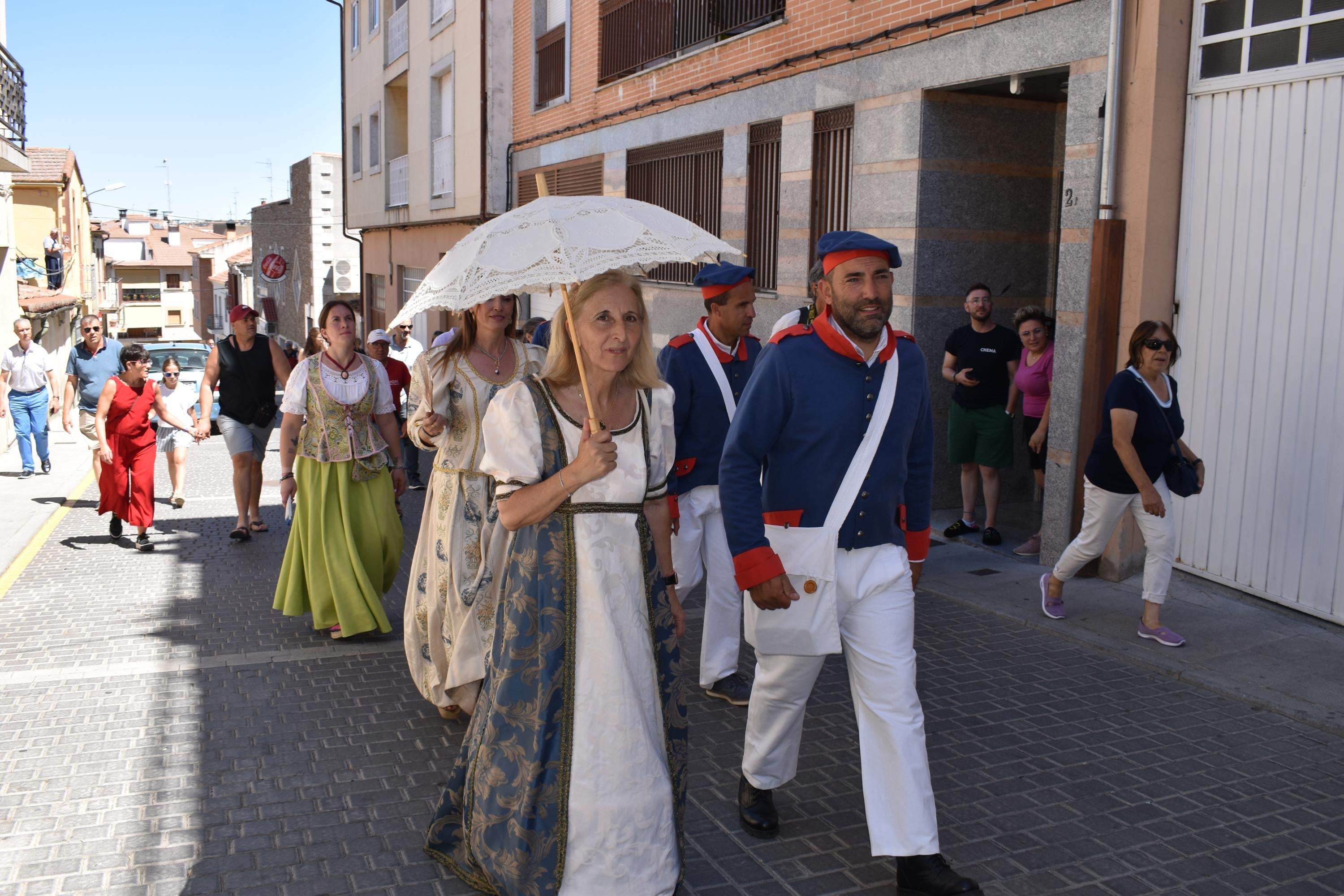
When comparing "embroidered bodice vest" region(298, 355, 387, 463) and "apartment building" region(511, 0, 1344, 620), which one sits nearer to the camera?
"embroidered bodice vest" region(298, 355, 387, 463)

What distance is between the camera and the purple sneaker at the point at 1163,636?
6344mm

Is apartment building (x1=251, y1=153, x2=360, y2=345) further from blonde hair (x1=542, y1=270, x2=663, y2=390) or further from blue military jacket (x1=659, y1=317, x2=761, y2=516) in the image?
blonde hair (x1=542, y1=270, x2=663, y2=390)

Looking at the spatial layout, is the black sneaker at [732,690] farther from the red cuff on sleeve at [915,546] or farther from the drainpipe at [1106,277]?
the drainpipe at [1106,277]

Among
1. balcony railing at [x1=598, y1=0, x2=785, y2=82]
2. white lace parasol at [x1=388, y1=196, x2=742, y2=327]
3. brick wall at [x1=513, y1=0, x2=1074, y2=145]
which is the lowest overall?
white lace parasol at [x1=388, y1=196, x2=742, y2=327]

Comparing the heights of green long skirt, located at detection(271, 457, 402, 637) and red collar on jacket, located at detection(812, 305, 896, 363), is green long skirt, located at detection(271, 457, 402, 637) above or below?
below

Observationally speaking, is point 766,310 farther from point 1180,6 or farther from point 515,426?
point 515,426

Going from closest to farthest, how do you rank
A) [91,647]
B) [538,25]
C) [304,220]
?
[91,647] < [538,25] < [304,220]

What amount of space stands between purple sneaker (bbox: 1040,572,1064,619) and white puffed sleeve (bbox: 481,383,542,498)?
4357 millimetres

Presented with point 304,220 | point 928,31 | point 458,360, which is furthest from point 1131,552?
point 304,220

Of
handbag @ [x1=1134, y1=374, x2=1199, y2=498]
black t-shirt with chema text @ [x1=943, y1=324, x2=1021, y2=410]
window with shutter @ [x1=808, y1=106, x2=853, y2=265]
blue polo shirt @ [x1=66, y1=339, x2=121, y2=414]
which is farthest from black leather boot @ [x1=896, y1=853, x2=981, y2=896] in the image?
blue polo shirt @ [x1=66, y1=339, x2=121, y2=414]

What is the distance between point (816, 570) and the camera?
3758mm

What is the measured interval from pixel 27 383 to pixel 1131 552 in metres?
12.0

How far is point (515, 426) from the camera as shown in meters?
3.57

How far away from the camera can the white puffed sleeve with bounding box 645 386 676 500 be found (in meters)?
3.73
